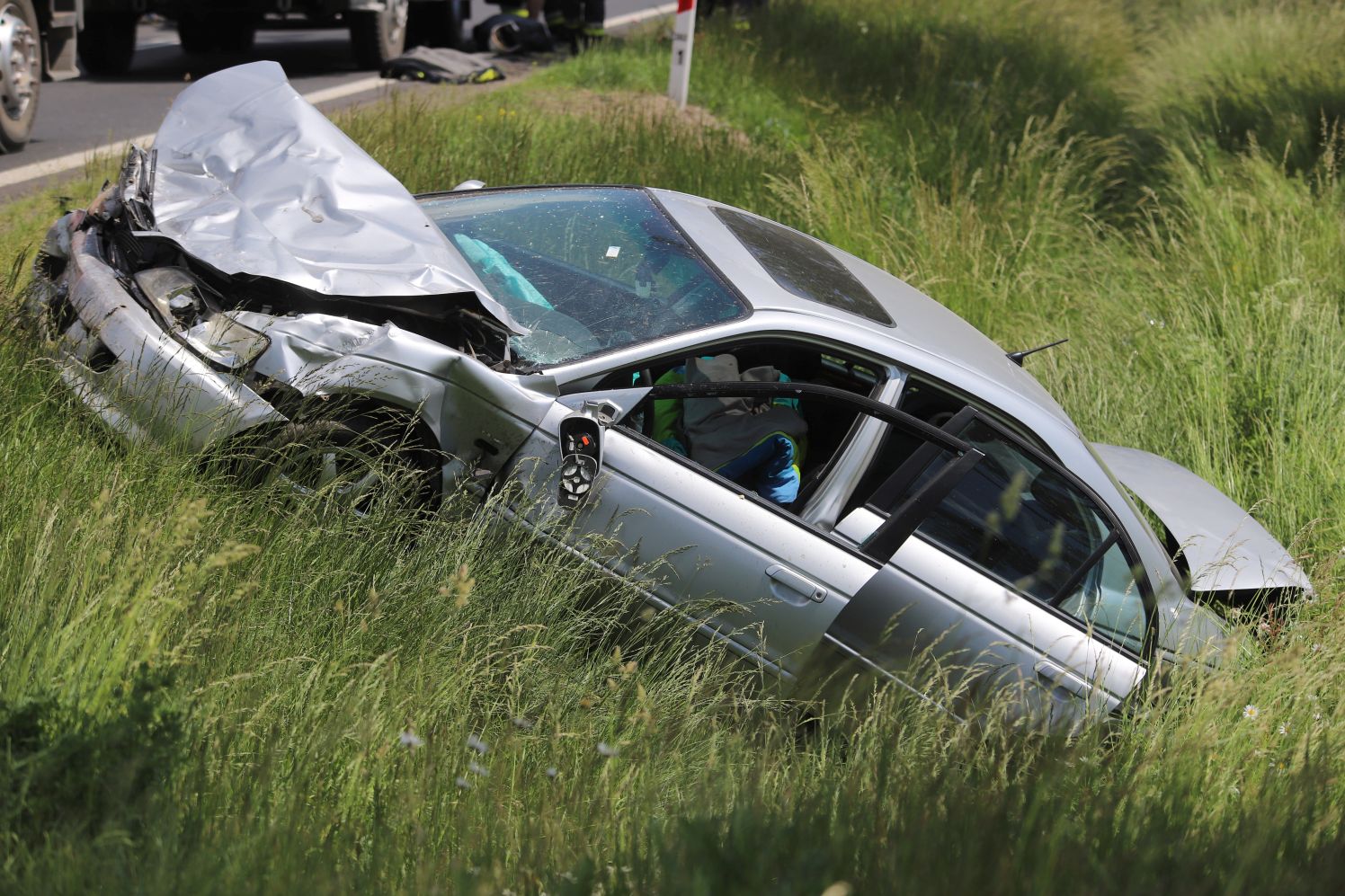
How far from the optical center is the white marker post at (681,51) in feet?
31.8

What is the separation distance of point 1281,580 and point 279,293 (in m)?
3.51

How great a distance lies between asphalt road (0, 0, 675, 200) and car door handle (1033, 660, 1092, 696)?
5278 mm

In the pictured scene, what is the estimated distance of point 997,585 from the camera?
3.88 metres

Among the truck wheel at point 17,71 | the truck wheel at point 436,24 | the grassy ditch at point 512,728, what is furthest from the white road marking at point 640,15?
the grassy ditch at point 512,728

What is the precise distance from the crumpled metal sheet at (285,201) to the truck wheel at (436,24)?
8.66 meters

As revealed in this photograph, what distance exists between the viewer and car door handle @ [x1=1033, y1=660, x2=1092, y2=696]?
386 centimetres

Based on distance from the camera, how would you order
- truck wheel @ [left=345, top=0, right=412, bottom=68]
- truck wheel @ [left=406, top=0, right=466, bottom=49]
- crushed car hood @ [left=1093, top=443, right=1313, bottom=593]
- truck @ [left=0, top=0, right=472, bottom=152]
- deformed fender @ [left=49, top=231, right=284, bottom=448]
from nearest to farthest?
deformed fender @ [left=49, top=231, right=284, bottom=448] → crushed car hood @ [left=1093, top=443, right=1313, bottom=593] → truck @ [left=0, top=0, right=472, bottom=152] → truck wheel @ [left=345, top=0, right=412, bottom=68] → truck wheel @ [left=406, top=0, right=466, bottom=49]

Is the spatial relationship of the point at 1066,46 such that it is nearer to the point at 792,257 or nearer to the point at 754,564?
the point at 792,257

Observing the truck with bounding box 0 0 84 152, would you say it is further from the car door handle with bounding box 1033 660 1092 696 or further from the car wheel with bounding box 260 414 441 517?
the car door handle with bounding box 1033 660 1092 696

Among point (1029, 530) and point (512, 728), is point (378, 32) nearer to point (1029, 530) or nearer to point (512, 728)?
point (1029, 530)

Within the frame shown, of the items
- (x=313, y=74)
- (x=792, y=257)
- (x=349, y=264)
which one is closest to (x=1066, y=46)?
(x=313, y=74)

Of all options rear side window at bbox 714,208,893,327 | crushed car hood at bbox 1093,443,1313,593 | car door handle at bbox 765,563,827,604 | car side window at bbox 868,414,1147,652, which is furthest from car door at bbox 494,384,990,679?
crushed car hood at bbox 1093,443,1313,593

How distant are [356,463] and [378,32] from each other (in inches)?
368

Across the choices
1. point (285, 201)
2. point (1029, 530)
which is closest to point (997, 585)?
point (1029, 530)
